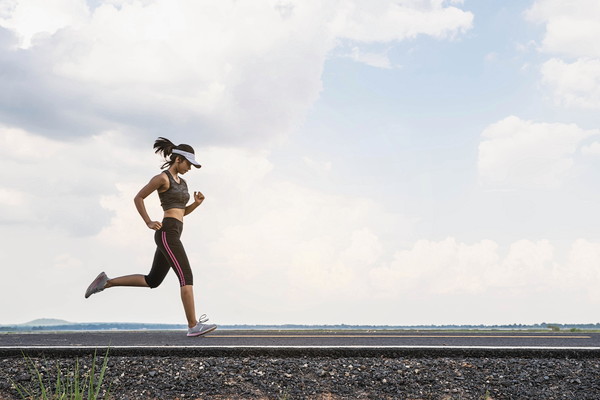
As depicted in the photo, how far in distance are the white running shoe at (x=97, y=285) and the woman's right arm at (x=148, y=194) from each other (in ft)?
3.93

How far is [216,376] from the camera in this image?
6273 mm

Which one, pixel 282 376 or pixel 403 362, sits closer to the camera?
pixel 282 376

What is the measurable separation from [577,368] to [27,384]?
5826mm

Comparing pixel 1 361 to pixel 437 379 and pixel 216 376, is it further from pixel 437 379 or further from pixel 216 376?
pixel 437 379

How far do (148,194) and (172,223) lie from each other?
46cm

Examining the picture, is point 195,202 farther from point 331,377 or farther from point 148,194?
point 331,377

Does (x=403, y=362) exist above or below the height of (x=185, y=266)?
below

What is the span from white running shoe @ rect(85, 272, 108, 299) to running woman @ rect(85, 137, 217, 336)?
0.02 meters

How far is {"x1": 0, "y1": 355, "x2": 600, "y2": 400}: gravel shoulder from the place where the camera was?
19.8ft

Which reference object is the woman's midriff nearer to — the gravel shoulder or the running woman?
the running woman

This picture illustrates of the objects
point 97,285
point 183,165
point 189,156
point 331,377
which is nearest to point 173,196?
point 183,165

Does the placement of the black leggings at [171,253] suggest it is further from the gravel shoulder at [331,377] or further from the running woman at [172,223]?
the gravel shoulder at [331,377]

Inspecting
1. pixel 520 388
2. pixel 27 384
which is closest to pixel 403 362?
pixel 520 388

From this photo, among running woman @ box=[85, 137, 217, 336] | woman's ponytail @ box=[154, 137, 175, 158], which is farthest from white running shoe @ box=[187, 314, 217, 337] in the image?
woman's ponytail @ box=[154, 137, 175, 158]
